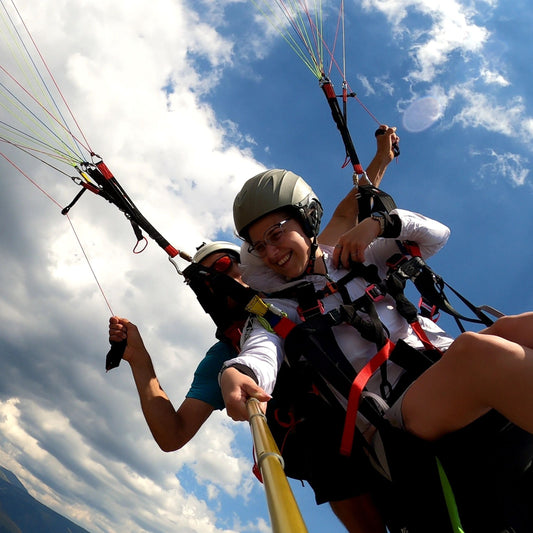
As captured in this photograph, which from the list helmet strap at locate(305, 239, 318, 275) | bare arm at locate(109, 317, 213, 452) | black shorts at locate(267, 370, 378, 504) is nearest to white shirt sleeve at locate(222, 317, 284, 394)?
black shorts at locate(267, 370, 378, 504)

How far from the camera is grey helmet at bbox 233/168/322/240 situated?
9.98 ft

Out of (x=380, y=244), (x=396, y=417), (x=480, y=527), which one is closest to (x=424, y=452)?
(x=396, y=417)

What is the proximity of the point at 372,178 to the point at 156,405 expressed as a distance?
3.01 meters

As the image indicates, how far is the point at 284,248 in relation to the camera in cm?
294

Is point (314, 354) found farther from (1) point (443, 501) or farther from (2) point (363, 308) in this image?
(1) point (443, 501)

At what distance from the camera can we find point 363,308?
8.84ft

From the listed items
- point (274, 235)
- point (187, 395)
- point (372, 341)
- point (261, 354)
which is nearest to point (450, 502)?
point (372, 341)

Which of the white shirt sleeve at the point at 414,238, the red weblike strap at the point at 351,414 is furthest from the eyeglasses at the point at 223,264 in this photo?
the red weblike strap at the point at 351,414

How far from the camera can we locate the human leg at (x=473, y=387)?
1.41 meters

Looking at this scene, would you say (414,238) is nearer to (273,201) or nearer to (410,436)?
(273,201)

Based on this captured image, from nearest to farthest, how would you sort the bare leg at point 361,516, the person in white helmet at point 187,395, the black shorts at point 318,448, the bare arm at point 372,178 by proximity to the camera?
the black shorts at point 318,448 < the bare leg at point 361,516 < the person in white helmet at point 187,395 < the bare arm at point 372,178

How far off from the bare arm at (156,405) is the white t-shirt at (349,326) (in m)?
1.06

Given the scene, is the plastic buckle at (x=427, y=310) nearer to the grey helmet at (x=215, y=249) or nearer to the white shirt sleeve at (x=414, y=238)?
the white shirt sleeve at (x=414, y=238)

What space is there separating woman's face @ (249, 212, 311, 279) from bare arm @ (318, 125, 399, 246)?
4.60ft
